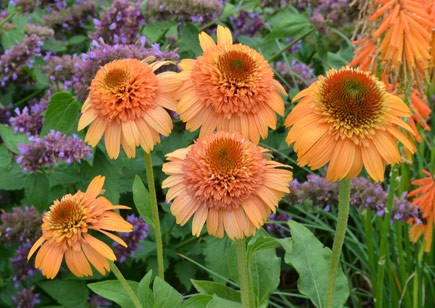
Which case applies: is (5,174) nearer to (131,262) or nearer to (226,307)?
(131,262)

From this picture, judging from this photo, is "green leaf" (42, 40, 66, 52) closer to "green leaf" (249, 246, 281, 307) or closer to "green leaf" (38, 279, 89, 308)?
"green leaf" (38, 279, 89, 308)

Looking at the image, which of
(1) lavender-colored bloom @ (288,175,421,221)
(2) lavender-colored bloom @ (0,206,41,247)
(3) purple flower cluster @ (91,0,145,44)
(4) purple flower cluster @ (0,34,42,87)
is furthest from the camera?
(4) purple flower cluster @ (0,34,42,87)

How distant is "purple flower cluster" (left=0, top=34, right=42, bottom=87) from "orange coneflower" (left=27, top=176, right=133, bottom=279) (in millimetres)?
1365

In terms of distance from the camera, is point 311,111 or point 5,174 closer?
point 311,111

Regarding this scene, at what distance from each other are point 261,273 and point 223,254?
585mm

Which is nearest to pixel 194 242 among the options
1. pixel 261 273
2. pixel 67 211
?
pixel 261 273

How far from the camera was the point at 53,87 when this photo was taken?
103 inches

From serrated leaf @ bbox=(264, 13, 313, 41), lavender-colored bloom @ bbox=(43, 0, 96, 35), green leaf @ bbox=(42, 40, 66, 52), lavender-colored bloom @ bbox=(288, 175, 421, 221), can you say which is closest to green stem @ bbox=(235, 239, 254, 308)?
lavender-colored bloom @ bbox=(288, 175, 421, 221)

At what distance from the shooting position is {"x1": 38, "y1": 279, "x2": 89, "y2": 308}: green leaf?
90.3 inches

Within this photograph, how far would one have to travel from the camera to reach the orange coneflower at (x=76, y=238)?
48.7 inches

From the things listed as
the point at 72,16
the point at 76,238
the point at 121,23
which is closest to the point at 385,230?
the point at 76,238

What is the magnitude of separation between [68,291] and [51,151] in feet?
1.79

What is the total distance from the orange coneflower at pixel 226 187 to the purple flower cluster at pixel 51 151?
839mm

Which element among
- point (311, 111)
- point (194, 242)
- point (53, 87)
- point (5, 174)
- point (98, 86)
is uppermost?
point (53, 87)
